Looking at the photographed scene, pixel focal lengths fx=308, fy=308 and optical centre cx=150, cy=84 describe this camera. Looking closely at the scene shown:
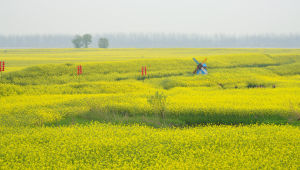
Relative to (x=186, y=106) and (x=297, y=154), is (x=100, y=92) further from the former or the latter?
(x=297, y=154)

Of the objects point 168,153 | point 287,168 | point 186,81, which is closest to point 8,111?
point 168,153

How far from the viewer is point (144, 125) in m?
15.3

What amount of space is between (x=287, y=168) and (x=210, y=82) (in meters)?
20.5

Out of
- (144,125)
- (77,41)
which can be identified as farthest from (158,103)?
(77,41)

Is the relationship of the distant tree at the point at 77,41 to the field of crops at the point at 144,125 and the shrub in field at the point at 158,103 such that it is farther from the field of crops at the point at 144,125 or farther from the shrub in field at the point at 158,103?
the shrub in field at the point at 158,103

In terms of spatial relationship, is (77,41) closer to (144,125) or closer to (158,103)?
(158,103)

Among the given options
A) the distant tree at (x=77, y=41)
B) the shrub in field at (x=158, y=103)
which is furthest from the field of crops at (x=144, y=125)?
the distant tree at (x=77, y=41)

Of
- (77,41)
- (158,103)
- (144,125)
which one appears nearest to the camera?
(144,125)

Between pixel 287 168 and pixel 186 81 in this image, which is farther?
pixel 186 81

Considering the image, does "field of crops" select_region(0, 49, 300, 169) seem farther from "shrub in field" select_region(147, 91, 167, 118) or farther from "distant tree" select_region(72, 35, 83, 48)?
"distant tree" select_region(72, 35, 83, 48)

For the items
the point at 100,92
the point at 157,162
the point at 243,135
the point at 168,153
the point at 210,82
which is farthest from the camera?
the point at 210,82

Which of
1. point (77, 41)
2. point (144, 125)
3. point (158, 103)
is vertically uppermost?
point (77, 41)

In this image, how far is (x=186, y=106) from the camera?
Answer: 58.1 ft

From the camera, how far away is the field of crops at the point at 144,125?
9.98m
